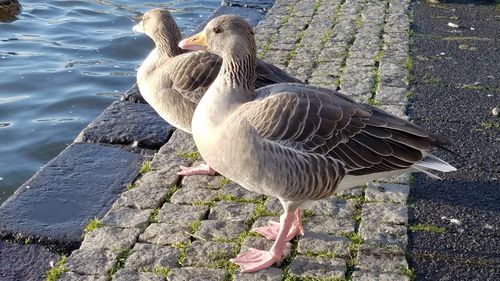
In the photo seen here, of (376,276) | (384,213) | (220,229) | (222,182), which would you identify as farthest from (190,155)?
(376,276)

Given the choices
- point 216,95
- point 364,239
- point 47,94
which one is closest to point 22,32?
point 47,94

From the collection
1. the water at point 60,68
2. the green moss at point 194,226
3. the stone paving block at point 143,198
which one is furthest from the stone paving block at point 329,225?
the water at point 60,68

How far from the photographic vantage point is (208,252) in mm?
4891

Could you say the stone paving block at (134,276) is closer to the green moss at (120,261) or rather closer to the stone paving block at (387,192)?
the green moss at (120,261)

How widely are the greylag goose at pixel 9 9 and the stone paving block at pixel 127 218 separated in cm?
737

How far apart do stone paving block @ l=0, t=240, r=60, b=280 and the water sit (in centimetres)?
179

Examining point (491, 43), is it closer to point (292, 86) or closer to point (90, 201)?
point (292, 86)

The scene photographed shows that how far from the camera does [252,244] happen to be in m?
5.04

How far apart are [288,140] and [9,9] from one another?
8.61 metres

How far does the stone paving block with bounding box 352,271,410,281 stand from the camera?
460 cm

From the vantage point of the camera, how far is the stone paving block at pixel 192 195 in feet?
18.4

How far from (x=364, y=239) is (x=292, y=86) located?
113cm

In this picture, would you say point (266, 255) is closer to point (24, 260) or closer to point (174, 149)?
point (24, 260)

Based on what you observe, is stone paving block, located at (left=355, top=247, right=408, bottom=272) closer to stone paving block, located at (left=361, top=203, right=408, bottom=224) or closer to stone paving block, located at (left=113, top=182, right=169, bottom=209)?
stone paving block, located at (left=361, top=203, right=408, bottom=224)
